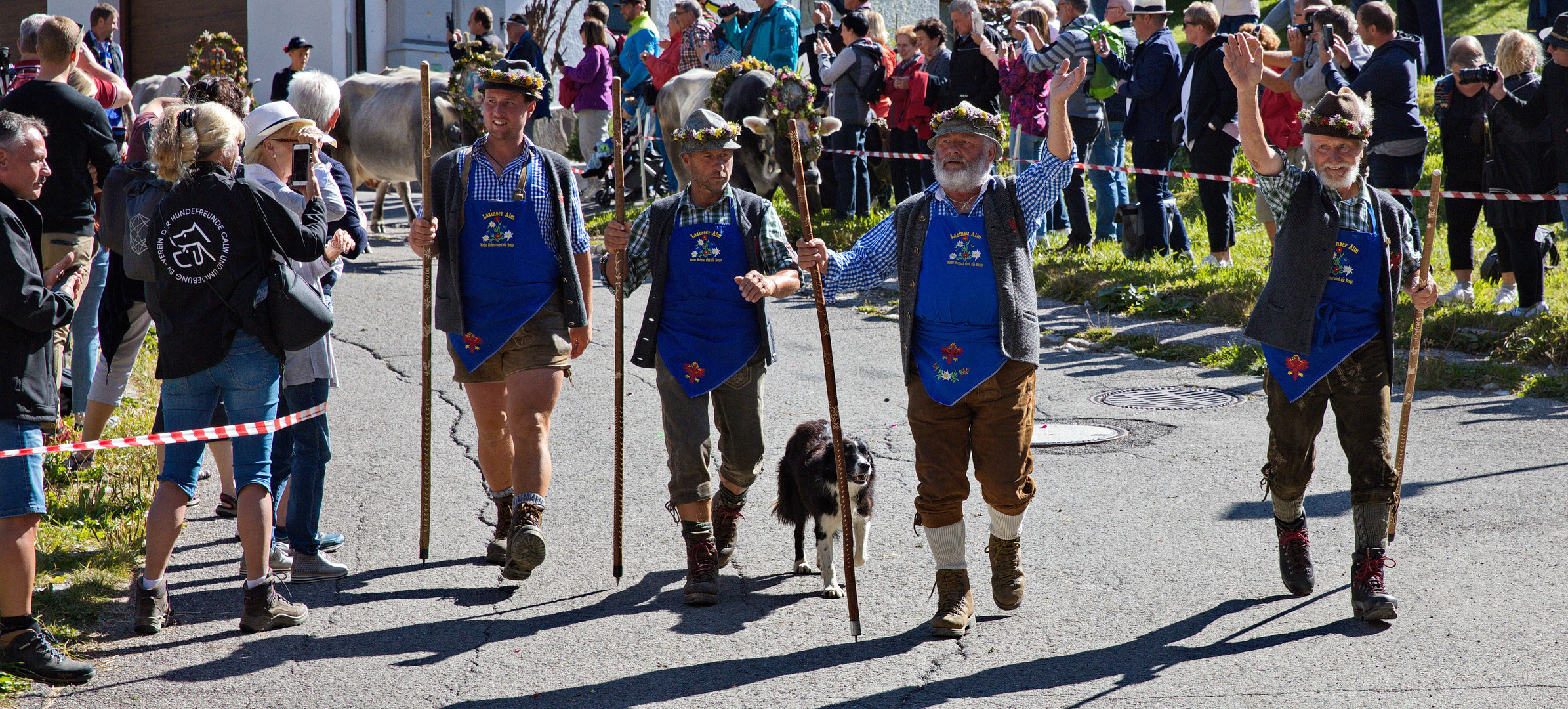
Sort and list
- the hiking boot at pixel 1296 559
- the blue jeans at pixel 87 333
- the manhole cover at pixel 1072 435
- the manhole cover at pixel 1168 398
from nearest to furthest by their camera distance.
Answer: the hiking boot at pixel 1296 559 < the blue jeans at pixel 87 333 < the manhole cover at pixel 1072 435 < the manhole cover at pixel 1168 398

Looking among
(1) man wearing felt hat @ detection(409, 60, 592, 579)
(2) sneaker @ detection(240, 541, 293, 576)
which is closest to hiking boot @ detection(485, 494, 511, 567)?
(1) man wearing felt hat @ detection(409, 60, 592, 579)

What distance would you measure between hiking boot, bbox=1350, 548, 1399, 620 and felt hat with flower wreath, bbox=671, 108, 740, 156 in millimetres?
2786

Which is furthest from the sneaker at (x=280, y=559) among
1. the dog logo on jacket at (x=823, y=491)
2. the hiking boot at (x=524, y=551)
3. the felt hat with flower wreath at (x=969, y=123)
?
the felt hat with flower wreath at (x=969, y=123)

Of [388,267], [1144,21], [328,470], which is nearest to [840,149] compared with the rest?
[1144,21]

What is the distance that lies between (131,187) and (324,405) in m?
1.10

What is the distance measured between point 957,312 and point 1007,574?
989 mm

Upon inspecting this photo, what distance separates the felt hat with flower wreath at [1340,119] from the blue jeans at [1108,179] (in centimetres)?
661

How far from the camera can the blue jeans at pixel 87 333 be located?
6.70m

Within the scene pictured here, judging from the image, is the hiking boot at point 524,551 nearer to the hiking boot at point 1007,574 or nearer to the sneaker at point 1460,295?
the hiking boot at point 1007,574

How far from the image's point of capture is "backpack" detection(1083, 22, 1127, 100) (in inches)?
434

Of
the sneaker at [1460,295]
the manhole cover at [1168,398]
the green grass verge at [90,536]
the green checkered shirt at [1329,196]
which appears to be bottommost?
the green grass verge at [90,536]

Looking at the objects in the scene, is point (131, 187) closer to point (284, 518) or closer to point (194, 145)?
point (194, 145)

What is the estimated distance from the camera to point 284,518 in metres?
5.84

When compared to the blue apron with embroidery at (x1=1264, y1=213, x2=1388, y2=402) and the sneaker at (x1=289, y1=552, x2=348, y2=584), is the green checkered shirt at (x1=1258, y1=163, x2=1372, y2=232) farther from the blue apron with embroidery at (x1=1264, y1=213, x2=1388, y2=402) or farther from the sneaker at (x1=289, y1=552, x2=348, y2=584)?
the sneaker at (x1=289, y1=552, x2=348, y2=584)
